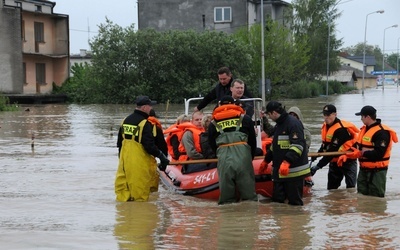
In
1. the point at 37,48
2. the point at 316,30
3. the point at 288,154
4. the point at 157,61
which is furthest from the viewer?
the point at 316,30

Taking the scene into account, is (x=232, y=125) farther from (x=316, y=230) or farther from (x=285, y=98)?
(x=285, y=98)

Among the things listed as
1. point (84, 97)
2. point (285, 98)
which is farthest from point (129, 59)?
point (285, 98)

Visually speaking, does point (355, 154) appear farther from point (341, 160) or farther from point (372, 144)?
point (341, 160)

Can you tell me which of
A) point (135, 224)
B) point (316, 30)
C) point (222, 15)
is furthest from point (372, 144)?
point (316, 30)

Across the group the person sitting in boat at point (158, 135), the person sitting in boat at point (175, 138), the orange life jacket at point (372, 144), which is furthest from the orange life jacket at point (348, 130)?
the person sitting in boat at point (158, 135)

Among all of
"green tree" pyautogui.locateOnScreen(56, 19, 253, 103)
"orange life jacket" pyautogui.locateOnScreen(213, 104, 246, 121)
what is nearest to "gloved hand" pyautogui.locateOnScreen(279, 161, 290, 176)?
"orange life jacket" pyautogui.locateOnScreen(213, 104, 246, 121)

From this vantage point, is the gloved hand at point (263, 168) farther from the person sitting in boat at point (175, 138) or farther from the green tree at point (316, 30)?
the green tree at point (316, 30)

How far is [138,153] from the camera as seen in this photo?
11555 mm

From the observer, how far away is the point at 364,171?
11781 mm

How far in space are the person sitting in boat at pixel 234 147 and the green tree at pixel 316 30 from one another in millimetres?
75925

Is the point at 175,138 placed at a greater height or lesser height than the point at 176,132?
lesser

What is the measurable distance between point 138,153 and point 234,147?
62.1 inches

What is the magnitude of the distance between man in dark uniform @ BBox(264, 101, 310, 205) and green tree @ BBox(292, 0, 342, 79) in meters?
75.8

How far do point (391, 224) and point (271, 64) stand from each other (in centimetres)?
5157
